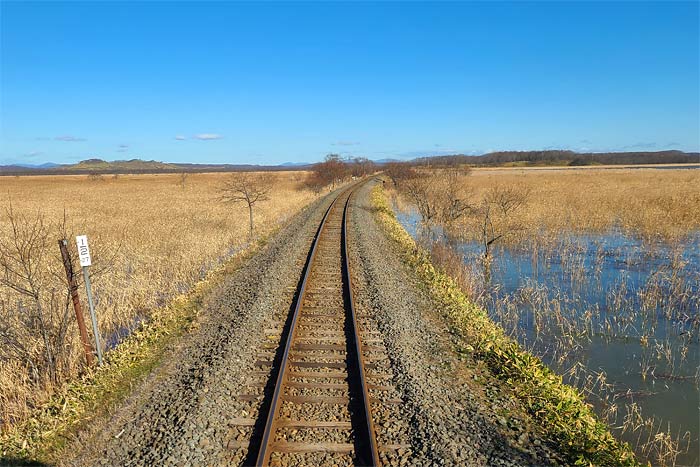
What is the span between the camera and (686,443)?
6.10m

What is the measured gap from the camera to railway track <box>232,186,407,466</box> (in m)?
4.68

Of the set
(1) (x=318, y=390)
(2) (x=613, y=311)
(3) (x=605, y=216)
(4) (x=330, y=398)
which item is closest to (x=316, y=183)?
(3) (x=605, y=216)

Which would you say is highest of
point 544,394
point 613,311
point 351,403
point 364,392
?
point 364,392

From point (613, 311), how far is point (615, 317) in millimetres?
778

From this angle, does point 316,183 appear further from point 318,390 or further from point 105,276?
point 318,390

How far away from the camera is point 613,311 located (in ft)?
36.6

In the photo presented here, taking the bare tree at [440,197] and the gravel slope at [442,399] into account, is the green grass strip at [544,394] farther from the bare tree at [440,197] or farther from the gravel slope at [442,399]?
the bare tree at [440,197]

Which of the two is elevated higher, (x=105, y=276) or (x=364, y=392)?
(x=105, y=276)

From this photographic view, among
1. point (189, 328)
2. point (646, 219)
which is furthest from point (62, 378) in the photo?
point (646, 219)

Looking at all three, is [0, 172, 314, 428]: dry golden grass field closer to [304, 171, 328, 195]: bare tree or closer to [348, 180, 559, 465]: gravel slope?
[348, 180, 559, 465]: gravel slope

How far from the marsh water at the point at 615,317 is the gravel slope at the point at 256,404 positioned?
244 centimetres

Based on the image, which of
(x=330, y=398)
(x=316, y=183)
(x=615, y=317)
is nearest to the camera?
(x=330, y=398)

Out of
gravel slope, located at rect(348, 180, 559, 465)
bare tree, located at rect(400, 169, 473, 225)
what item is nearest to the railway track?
gravel slope, located at rect(348, 180, 559, 465)

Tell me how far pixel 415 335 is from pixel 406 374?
5.39ft
